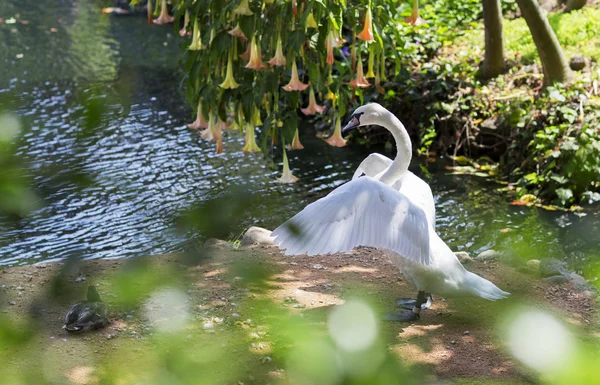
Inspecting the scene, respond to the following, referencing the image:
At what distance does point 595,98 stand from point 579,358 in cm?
787

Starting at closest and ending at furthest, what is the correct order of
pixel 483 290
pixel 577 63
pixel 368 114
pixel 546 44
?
1. pixel 483 290
2. pixel 368 114
3. pixel 546 44
4. pixel 577 63

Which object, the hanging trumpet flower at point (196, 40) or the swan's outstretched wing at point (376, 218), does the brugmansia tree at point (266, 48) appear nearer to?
the hanging trumpet flower at point (196, 40)

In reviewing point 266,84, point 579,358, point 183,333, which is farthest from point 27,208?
point 266,84

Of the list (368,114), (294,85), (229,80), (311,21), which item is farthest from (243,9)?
(368,114)

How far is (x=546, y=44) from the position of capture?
8.47 meters

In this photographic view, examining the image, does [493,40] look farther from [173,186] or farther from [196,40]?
[196,40]

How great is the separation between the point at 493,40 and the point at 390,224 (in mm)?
6025

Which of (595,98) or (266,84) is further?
(595,98)

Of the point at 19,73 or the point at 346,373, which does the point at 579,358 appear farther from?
the point at 19,73

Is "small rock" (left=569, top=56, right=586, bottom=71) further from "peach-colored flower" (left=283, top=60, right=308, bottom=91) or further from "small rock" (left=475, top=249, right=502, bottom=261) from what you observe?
"peach-colored flower" (left=283, top=60, right=308, bottom=91)

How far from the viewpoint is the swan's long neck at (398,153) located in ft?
15.1

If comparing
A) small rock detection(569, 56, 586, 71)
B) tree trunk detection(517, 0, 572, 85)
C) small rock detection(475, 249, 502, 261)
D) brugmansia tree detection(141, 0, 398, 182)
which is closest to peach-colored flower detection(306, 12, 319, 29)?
brugmansia tree detection(141, 0, 398, 182)

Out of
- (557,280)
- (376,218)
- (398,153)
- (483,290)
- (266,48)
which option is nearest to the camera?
(376,218)

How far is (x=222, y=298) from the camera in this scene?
4.73 metres
